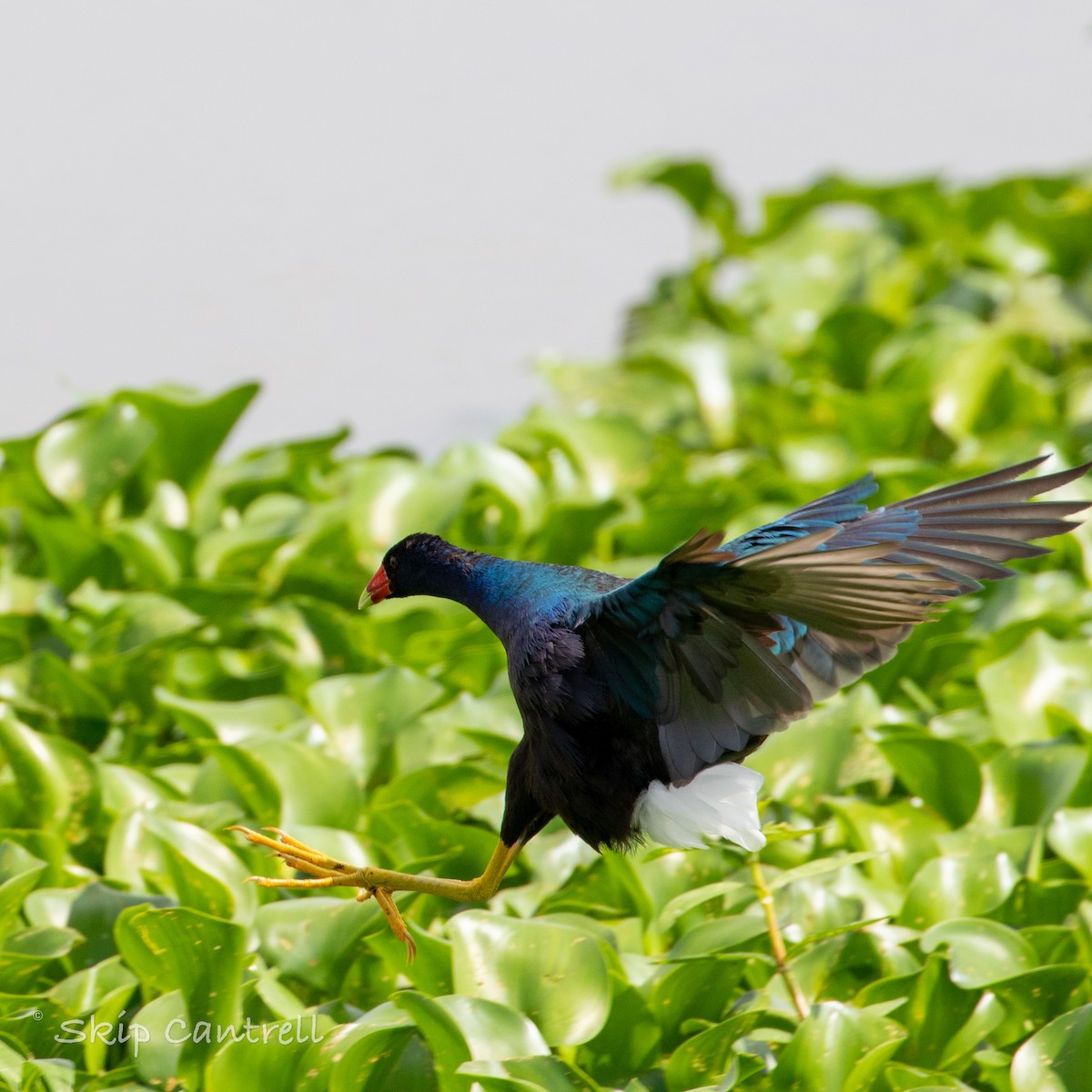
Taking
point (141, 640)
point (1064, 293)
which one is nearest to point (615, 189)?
point (1064, 293)

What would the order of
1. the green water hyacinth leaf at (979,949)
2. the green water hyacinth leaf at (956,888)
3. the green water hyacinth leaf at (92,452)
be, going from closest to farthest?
the green water hyacinth leaf at (979,949) < the green water hyacinth leaf at (956,888) < the green water hyacinth leaf at (92,452)

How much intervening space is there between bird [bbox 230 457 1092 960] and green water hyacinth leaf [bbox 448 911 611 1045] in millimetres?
105

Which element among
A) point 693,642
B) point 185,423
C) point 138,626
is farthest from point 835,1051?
point 185,423

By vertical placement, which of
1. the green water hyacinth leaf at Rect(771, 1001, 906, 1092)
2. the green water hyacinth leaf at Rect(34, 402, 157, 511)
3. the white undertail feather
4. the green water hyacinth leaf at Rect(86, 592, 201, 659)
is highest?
the green water hyacinth leaf at Rect(34, 402, 157, 511)

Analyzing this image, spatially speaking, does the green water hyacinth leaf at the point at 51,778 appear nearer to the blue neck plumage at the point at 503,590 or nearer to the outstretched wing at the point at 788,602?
the blue neck plumage at the point at 503,590

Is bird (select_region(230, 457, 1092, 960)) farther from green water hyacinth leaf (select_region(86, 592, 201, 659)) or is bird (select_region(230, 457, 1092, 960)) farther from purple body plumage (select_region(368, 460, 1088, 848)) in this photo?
green water hyacinth leaf (select_region(86, 592, 201, 659))

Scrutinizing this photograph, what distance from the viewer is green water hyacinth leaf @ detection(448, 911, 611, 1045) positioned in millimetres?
2248

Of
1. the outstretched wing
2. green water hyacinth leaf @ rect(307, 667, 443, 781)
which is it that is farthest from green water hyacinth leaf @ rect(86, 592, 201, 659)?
the outstretched wing

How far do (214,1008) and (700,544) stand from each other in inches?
39.0

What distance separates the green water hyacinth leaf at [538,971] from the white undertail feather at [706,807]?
8.3 inches

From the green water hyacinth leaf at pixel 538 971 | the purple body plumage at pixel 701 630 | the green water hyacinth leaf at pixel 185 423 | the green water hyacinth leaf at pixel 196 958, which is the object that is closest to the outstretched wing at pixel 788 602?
the purple body plumage at pixel 701 630

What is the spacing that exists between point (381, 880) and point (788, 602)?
0.83 m

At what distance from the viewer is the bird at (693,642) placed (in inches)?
76.0

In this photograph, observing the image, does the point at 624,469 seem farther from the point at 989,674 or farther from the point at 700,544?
the point at 700,544
